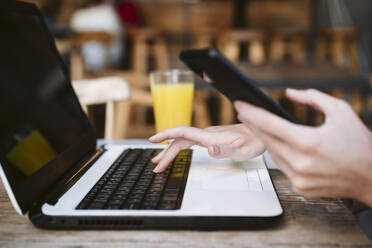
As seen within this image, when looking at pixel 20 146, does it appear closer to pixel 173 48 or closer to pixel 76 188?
pixel 76 188

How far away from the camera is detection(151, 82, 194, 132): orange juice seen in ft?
2.80

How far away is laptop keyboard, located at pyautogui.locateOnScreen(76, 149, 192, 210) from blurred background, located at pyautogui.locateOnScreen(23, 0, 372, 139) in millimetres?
1067

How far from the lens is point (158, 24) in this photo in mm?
4586

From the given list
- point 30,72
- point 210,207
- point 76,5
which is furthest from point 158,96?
point 76,5

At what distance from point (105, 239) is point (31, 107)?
265mm

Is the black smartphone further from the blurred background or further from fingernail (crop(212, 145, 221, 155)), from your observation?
the blurred background

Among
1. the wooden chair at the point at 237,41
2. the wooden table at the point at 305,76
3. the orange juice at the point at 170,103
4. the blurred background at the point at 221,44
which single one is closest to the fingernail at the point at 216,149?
the orange juice at the point at 170,103

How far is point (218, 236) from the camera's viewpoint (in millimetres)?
381

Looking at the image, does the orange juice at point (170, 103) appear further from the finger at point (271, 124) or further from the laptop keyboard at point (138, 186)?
the finger at point (271, 124)

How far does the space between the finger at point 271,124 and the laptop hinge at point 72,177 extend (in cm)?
26

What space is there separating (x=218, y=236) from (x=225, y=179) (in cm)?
15

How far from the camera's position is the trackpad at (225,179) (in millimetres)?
487

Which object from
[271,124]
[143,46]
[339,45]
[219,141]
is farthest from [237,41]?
[271,124]

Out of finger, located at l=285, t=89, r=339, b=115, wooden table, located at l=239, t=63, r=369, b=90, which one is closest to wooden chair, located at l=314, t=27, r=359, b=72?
wooden table, located at l=239, t=63, r=369, b=90
